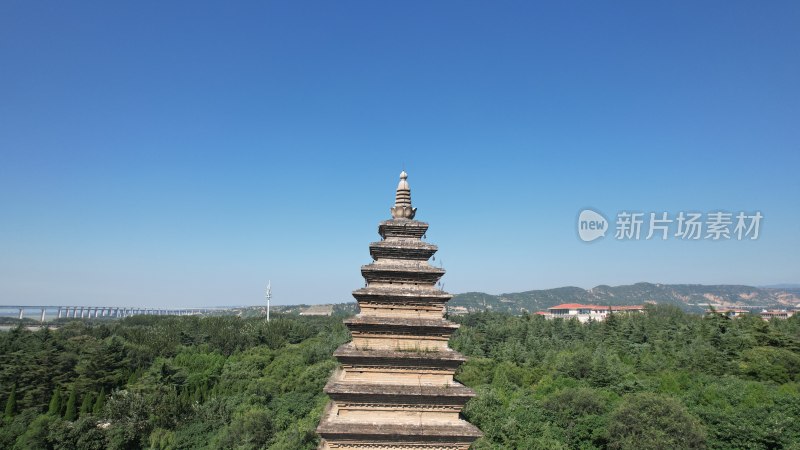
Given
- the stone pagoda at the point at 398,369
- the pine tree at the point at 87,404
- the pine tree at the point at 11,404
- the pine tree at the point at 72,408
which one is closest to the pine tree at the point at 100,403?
the pine tree at the point at 87,404

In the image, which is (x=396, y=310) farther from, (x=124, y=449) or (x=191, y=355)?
(x=191, y=355)

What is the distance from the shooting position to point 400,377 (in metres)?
12.2

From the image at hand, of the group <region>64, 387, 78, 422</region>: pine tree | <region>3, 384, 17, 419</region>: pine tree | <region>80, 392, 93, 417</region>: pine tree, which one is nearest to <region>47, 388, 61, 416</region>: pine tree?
<region>64, 387, 78, 422</region>: pine tree

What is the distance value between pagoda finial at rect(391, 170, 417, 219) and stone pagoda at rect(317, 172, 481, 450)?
4.67ft

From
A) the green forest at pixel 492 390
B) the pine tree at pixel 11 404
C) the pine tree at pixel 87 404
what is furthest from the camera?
the pine tree at pixel 87 404

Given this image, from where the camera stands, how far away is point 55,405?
146 ft

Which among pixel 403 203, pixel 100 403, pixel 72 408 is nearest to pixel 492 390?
pixel 403 203

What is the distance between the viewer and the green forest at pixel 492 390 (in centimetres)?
3170

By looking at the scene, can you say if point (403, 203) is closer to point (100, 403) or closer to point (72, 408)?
point (100, 403)

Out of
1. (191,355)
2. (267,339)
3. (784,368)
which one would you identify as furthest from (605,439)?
(267,339)

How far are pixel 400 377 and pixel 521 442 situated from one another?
25.1m

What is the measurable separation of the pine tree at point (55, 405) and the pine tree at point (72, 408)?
88 centimetres

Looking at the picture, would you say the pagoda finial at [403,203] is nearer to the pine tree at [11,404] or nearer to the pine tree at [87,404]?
the pine tree at [87,404]

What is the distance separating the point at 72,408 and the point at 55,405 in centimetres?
156
